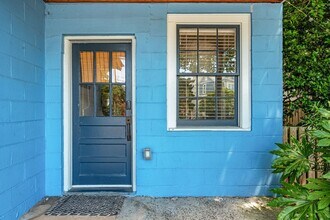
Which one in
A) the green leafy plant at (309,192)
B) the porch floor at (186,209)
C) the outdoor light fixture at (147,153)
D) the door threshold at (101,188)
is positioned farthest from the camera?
the door threshold at (101,188)

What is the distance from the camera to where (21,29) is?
3092 millimetres

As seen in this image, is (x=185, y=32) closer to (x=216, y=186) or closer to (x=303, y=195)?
A: (x=216, y=186)

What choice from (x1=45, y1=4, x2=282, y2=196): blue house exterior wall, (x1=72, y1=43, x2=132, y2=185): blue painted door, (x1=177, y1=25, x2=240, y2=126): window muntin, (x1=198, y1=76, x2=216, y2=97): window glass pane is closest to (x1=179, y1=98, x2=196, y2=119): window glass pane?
(x1=177, y1=25, x2=240, y2=126): window muntin

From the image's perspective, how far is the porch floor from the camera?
10.3 feet

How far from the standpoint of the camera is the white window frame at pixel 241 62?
148 inches

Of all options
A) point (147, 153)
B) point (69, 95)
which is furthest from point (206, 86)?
point (69, 95)

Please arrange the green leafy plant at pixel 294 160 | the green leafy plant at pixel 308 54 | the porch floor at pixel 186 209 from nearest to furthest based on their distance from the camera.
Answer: the green leafy plant at pixel 294 160 < the porch floor at pixel 186 209 < the green leafy plant at pixel 308 54

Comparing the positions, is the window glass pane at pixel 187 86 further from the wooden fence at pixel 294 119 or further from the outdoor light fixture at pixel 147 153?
the wooden fence at pixel 294 119

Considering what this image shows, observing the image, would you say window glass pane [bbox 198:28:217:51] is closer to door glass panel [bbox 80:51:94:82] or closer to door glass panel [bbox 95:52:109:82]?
door glass panel [bbox 95:52:109:82]

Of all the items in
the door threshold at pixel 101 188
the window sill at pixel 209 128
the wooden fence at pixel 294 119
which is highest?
the wooden fence at pixel 294 119

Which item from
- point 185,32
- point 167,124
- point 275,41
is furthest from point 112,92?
point 275,41

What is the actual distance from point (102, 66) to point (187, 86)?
1204mm

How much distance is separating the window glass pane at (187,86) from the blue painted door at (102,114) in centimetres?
70

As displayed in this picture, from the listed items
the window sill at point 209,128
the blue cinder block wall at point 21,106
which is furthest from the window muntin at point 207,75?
the blue cinder block wall at point 21,106
